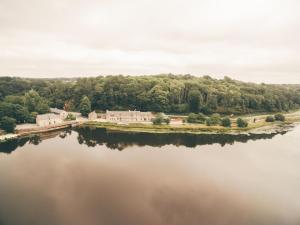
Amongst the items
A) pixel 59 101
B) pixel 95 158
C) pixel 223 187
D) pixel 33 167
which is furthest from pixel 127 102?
pixel 223 187

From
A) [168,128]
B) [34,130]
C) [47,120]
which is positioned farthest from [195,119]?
[34,130]

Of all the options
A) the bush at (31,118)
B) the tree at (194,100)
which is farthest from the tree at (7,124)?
the tree at (194,100)

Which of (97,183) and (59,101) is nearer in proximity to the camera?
(97,183)

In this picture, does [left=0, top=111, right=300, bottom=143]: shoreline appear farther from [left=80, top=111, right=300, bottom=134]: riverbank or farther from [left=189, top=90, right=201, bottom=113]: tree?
[left=189, top=90, right=201, bottom=113]: tree

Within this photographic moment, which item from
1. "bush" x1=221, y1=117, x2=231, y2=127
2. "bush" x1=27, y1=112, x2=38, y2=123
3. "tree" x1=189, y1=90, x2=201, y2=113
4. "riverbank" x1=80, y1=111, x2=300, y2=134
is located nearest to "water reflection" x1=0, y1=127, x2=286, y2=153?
"riverbank" x1=80, y1=111, x2=300, y2=134

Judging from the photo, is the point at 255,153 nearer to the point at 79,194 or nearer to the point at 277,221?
the point at 277,221

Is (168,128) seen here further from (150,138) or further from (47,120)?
(47,120)

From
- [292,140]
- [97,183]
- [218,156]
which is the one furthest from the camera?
[292,140]
